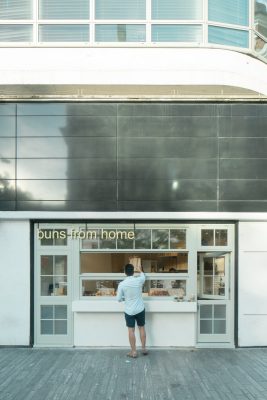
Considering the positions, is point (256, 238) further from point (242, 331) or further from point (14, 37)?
point (14, 37)

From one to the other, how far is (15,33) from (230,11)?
14.8 feet

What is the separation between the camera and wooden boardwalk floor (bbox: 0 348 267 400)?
6102mm

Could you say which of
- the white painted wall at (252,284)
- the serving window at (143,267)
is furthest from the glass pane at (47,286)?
the white painted wall at (252,284)

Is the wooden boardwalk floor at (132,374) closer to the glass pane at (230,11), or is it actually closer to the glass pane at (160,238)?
the glass pane at (160,238)

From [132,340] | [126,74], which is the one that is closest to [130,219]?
[132,340]

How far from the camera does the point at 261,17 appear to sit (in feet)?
30.4

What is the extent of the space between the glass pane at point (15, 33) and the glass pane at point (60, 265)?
4.55 metres

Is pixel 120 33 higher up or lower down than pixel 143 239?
higher up

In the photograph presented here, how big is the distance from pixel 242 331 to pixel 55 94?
6.05m

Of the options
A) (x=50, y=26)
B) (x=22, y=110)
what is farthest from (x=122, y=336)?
(x=50, y=26)

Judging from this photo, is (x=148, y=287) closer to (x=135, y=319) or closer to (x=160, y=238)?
(x=135, y=319)

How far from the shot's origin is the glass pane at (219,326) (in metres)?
8.52

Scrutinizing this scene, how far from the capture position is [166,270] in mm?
8562

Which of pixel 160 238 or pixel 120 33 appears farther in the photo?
pixel 120 33
